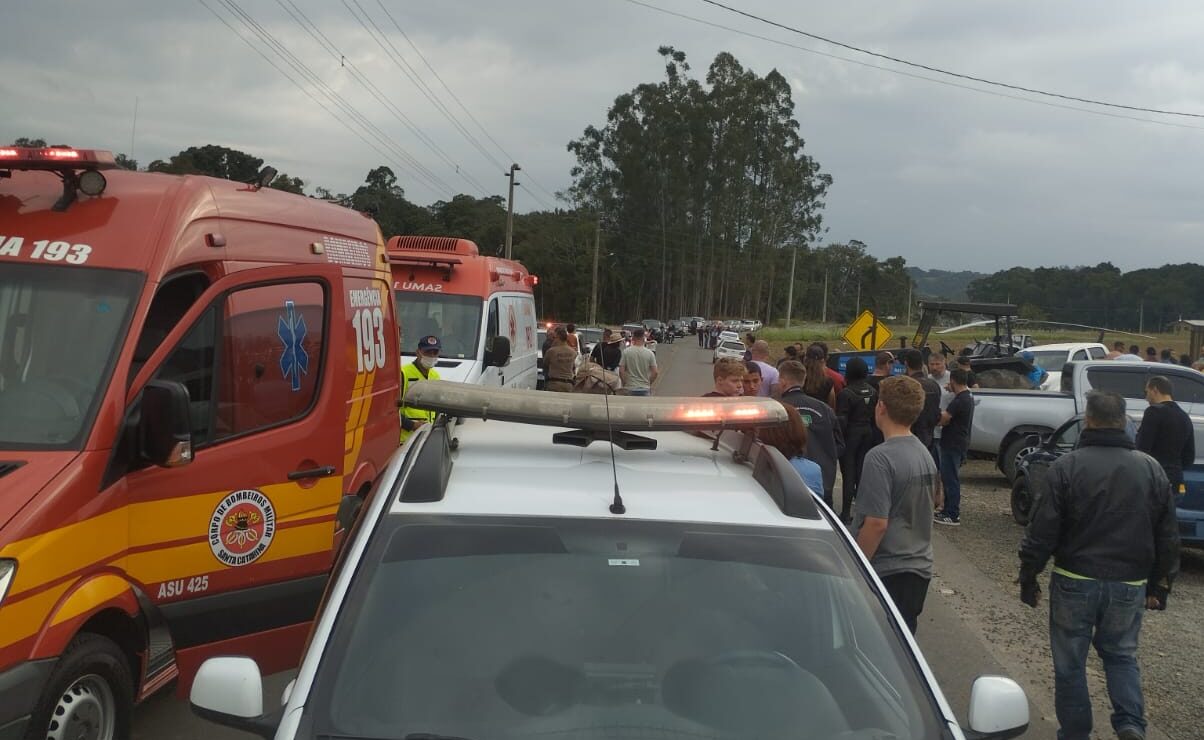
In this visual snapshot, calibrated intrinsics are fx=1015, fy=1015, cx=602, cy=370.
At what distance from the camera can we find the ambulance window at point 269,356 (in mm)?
4867

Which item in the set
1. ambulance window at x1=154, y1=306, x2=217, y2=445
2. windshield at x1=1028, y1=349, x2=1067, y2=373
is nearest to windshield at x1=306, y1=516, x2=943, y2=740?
ambulance window at x1=154, y1=306, x2=217, y2=445

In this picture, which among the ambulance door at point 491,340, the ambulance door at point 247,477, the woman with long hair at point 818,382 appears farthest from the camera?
the ambulance door at point 491,340

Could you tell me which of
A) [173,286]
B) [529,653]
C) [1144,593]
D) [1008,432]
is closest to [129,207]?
[173,286]

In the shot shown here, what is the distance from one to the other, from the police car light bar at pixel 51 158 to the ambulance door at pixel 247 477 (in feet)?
2.41

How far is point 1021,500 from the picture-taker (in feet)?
36.5

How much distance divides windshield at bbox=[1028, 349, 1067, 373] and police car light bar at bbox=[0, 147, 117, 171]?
21.2 m

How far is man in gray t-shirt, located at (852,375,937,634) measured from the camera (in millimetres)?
4715

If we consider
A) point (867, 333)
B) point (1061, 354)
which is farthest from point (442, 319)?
point (1061, 354)

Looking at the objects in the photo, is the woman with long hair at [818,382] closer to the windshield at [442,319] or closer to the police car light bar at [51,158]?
the windshield at [442,319]

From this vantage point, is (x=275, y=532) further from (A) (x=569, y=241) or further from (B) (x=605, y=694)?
(A) (x=569, y=241)

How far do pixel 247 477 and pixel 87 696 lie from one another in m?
1.22

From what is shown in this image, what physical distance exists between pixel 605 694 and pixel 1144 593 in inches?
135

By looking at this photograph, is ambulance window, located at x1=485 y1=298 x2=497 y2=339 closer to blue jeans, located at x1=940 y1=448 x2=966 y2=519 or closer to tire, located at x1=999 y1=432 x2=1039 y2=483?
blue jeans, located at x1=940 y1=448 x2=966 y2=519

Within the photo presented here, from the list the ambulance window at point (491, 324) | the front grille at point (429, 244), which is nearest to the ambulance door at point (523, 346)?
the ambulance window at point (491, 324)
